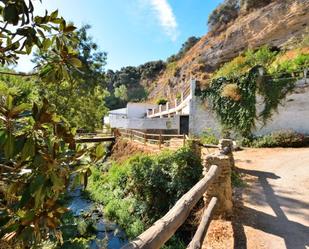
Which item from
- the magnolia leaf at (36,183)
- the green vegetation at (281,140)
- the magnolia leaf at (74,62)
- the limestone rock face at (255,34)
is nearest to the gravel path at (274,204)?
the green vegetation at (281,140)

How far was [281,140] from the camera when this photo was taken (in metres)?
13.4

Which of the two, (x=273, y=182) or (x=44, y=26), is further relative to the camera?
(x=273, y=182)

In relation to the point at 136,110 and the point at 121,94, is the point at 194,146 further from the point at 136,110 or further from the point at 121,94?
the point at 121,94

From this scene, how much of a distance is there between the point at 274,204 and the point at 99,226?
21.0 ft

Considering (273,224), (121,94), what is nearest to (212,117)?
(273,224)

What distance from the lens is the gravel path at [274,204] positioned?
4.37m

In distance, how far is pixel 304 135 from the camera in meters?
13.6

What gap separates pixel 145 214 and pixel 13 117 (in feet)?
27.1

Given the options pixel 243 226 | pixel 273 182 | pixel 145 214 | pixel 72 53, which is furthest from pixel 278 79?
pixel 72 53

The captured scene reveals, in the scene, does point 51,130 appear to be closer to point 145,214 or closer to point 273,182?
point 273,182

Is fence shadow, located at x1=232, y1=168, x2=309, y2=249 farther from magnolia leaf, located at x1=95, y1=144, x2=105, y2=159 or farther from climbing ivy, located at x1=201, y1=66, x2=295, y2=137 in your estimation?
climbing ivy, located at x1=201, y1=66, x2=295, y2=137

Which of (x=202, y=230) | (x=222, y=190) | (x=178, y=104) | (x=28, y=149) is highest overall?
(x=178, y=104)

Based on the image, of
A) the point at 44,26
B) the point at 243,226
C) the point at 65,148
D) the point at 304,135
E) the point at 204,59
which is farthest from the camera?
the point at 204,59

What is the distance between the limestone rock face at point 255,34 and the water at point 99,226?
33.1 ft
